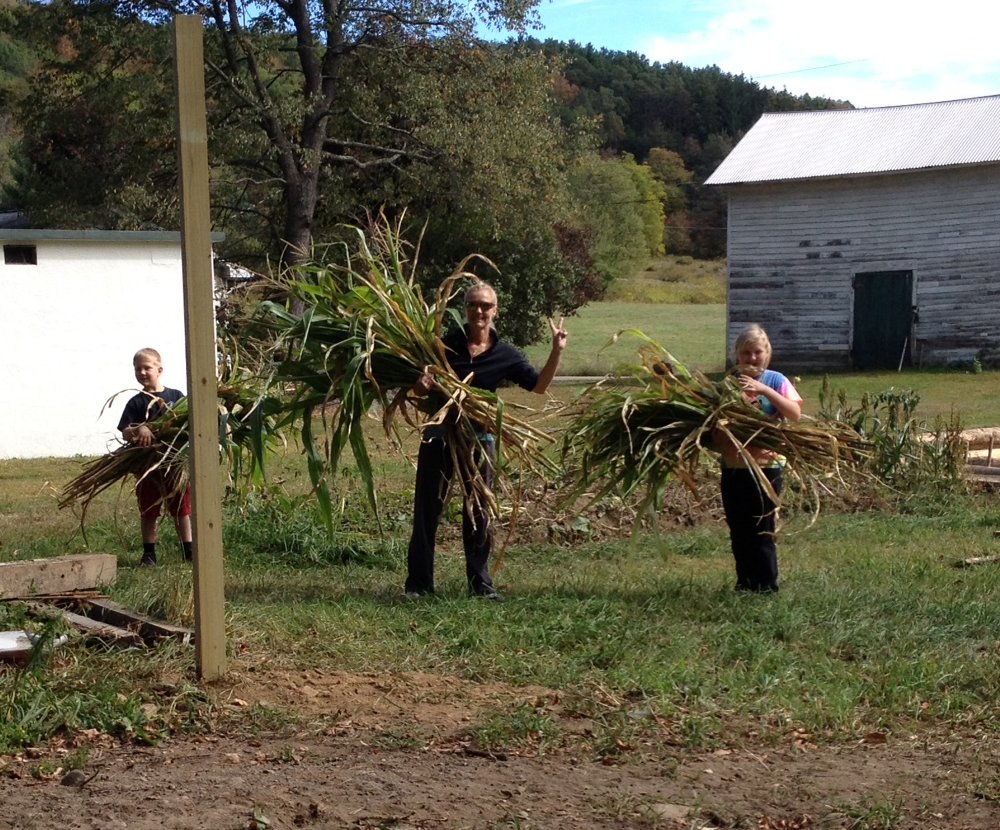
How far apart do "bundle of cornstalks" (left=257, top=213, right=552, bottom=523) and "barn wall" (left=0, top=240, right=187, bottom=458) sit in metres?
10.7

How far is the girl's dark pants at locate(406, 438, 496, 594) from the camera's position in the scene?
292 inches

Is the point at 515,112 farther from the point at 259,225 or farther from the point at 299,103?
the point at 259,225

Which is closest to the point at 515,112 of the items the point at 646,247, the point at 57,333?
the point at 57,333

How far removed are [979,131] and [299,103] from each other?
14.8 metres

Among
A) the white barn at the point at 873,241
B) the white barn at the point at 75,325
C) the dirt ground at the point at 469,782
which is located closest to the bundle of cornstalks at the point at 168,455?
the dirt ground at the point at 469,782

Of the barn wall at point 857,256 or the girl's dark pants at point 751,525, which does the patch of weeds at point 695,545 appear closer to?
the girl's dark pants at point 751,525

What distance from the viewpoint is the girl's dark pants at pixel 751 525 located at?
7.36 m

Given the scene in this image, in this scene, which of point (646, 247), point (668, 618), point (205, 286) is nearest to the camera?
point (205, 286)

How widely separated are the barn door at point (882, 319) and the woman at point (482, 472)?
22.5m

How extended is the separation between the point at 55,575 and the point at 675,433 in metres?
3.40

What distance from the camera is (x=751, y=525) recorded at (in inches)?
291

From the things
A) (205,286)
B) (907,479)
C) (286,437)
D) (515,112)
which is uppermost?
(515,112)

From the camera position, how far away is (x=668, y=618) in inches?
271

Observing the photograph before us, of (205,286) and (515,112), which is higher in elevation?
(515,112)
